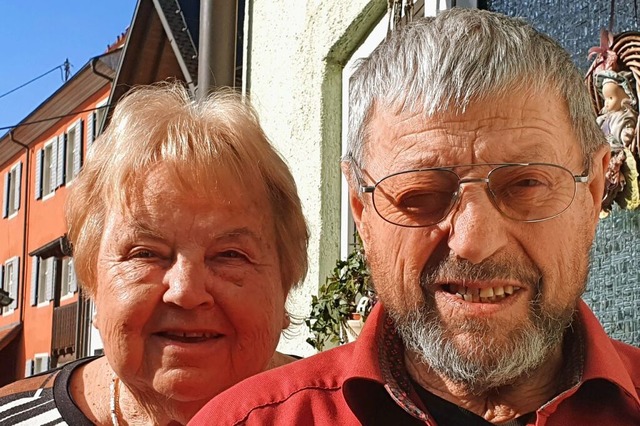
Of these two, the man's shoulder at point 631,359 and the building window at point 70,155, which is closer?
the man's shoulder at point 631,359

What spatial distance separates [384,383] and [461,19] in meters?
0.72

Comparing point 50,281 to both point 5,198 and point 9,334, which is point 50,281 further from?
point 5,198

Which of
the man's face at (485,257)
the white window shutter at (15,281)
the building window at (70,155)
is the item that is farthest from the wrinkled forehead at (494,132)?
the white window shutter at (15,281)

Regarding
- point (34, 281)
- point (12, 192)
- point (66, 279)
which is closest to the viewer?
point (66, 279)

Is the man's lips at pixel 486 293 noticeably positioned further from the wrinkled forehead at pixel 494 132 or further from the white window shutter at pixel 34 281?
the white window shutter at pixel 34 281

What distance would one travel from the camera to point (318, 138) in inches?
192

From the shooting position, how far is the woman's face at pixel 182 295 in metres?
2.35

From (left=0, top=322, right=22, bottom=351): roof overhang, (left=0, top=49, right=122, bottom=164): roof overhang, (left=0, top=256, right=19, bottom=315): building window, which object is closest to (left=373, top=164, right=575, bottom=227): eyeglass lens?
(left=0, top=49, right=122, bottom=164): roof overhang

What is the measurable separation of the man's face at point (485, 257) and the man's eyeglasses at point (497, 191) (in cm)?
1

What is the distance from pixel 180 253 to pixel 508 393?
92 cm

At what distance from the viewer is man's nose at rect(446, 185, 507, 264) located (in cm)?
172

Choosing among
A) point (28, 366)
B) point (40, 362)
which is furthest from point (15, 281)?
point (40, 362)

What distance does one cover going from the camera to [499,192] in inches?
69.1

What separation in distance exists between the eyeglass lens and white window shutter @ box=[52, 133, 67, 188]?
23836 mm
